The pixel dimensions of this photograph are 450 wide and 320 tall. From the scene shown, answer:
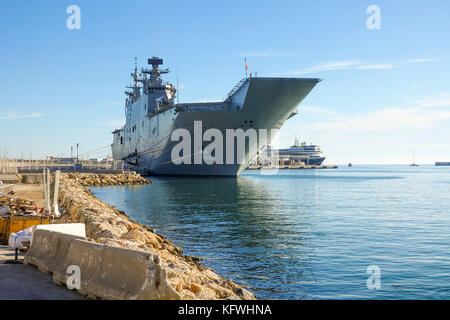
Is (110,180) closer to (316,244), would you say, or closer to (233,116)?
(233,116)

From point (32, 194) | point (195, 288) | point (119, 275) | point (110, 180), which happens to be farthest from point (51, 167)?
point (119, 275)

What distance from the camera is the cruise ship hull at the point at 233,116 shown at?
40438 mm

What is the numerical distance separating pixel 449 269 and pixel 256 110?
3232 centimetres

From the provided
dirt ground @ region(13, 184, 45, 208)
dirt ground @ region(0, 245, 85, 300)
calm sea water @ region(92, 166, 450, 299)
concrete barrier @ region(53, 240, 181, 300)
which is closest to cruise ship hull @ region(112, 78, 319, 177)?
calm sea water @ region(92, 166, 450, 299)

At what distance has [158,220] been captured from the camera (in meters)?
22.5

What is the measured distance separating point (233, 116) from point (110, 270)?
38763 millimetres

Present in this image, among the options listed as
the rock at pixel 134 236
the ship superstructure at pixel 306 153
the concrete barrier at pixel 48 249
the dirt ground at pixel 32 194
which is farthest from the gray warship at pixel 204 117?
the ship superstructure at pixel 306 153

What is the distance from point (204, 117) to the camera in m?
46.2

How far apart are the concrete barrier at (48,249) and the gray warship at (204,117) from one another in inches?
1252

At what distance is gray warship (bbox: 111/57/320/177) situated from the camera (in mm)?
41062

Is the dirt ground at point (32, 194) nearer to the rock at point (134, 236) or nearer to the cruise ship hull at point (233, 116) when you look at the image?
the rock at point (134, 236)
